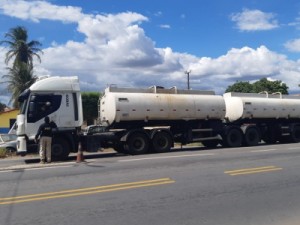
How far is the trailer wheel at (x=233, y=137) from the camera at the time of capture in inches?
851

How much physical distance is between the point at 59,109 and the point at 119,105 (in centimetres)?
278

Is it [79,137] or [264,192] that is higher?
[79,137]

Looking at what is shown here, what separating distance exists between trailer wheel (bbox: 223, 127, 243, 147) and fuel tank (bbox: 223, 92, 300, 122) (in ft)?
2.92

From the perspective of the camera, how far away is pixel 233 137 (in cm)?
2200

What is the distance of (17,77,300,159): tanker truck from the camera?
53.1 feet

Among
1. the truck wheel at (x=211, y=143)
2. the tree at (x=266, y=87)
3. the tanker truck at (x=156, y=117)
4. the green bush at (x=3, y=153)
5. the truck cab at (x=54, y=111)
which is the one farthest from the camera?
the tree at (x=266, y=87)

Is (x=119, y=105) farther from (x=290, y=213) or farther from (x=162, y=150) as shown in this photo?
(x=290, y=213)

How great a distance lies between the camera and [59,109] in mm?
16375

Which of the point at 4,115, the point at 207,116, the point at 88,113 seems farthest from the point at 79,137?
→ the point at 4,115

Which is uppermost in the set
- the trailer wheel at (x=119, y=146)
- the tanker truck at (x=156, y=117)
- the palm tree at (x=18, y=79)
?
the palm tree at (x=18, y=79)

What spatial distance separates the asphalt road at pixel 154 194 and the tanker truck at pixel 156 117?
3.42 meters

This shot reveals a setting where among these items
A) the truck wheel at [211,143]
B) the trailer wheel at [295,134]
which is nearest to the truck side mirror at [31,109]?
the truck wheel at [211,143]

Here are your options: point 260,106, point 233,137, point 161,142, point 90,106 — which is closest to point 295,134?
point 260,106

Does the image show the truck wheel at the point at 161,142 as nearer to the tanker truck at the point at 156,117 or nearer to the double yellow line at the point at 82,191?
the tanker truck at the point at 156,117
